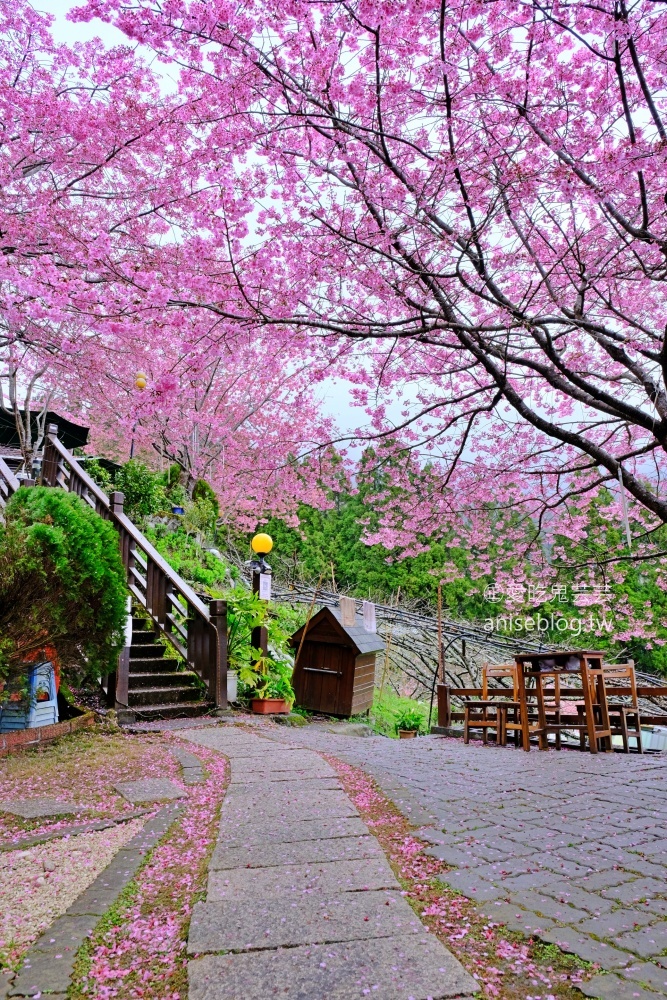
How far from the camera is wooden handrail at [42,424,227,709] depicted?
299 inches

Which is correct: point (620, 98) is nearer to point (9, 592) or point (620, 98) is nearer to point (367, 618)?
point (9, 592)

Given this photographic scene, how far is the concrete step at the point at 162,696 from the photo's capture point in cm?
707

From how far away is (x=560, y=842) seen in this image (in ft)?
10.4

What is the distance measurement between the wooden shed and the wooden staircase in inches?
127

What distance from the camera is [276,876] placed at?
2564 mm

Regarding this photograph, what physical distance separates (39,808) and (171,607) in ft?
→ 17.7

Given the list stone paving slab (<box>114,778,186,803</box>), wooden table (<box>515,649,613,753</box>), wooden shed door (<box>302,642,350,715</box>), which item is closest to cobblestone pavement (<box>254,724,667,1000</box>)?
wooden table (<box>515,649,613,753</box>)

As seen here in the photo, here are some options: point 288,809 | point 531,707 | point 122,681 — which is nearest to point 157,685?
point 122,681

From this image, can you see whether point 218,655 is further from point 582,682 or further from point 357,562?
point 357,562

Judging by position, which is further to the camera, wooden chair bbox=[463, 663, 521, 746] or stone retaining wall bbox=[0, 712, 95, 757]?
wooden chair bbox=[463, 663, 521, 746]

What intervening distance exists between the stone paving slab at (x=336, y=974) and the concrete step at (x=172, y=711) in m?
5.32

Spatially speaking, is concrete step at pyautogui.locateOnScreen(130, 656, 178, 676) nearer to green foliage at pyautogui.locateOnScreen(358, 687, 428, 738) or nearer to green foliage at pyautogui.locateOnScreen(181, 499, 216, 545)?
green foliage at pyautogui.locateOnScreen(358, 687, 428, 738)

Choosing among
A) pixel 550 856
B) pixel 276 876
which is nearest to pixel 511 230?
pixel 550 856

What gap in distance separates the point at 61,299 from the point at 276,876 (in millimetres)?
4899
